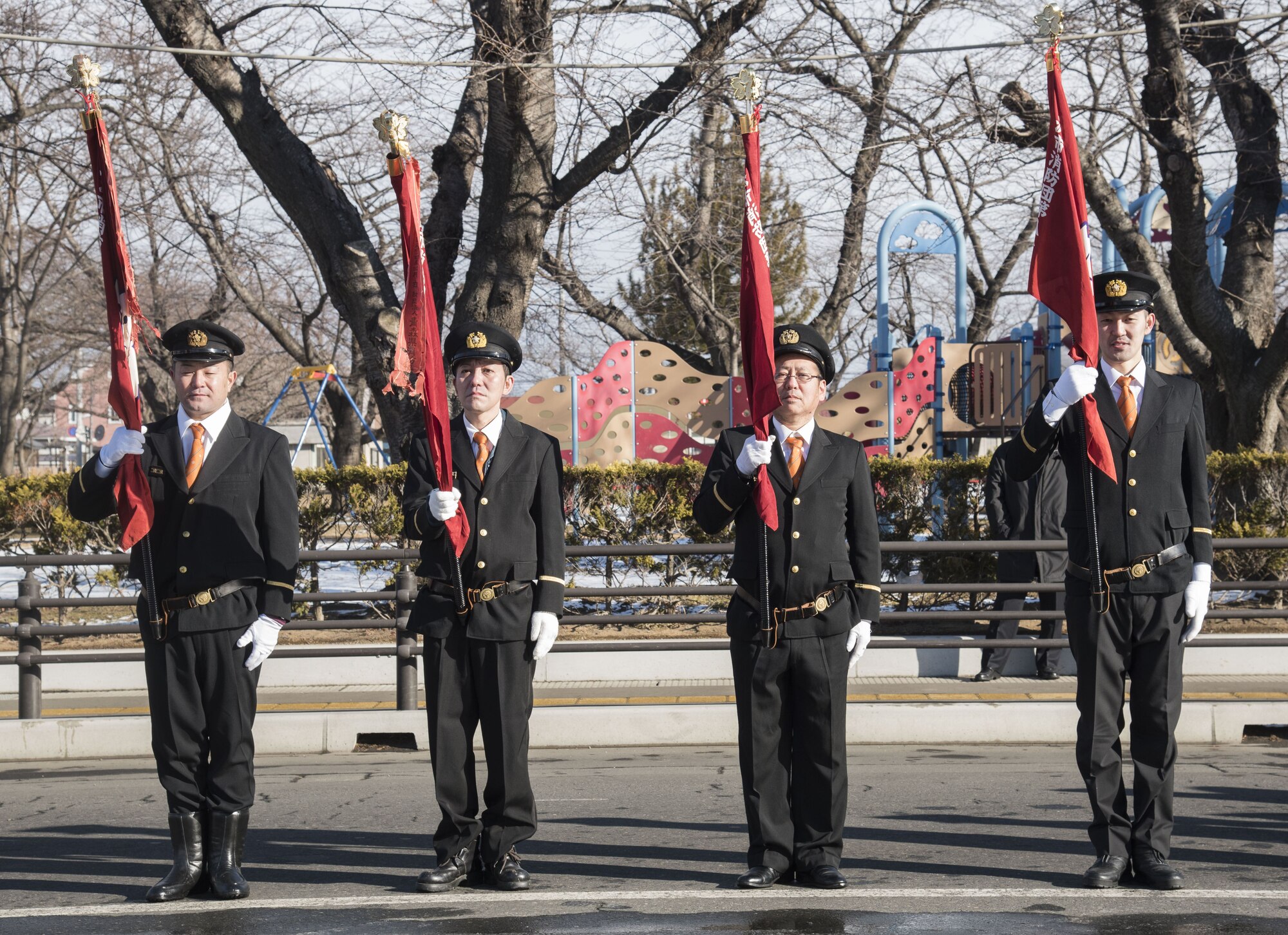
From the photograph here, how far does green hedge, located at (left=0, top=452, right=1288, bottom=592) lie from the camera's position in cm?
1259

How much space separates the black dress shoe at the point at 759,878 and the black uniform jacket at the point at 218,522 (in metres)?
1.96

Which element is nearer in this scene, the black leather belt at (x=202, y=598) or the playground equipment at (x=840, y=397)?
the black leather belt at (x=202, y=598)

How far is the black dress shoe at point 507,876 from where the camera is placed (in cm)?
522

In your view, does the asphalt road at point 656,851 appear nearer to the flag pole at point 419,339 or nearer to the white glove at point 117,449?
the flag pole at point 419,339

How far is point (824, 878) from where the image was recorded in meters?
5.13

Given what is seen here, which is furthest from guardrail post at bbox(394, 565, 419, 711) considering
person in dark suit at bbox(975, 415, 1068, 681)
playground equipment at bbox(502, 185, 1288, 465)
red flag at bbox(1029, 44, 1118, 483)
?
playground equipment at bbox(502, 185, 1288, 465)

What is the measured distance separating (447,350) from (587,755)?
3.78 meters

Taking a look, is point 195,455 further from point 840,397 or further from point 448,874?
point 840,397

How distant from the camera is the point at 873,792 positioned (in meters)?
7.15

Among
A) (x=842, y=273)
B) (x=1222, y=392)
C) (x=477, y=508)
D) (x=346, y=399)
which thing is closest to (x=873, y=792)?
(x=477, y=508)

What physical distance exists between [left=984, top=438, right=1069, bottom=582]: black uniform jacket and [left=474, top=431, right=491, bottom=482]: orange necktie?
5704 mm

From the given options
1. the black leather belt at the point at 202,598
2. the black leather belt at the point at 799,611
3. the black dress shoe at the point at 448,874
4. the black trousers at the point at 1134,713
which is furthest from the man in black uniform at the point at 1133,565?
the black leather belt at the point at 202,598

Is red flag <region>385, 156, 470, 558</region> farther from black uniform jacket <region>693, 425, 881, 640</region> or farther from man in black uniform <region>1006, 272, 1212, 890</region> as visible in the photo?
man in black uniform <region>1006, 272, 1212, 890</region>

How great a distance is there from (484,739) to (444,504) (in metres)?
0.93
